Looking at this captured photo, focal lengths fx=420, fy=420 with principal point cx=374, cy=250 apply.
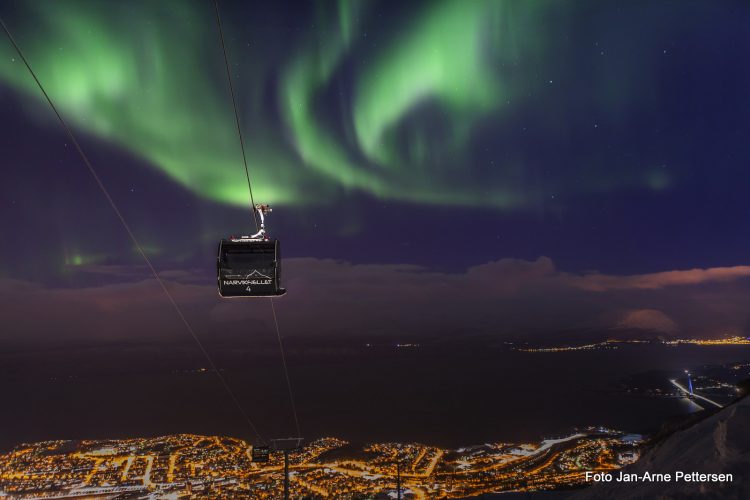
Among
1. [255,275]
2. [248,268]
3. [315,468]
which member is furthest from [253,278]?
[315,468]

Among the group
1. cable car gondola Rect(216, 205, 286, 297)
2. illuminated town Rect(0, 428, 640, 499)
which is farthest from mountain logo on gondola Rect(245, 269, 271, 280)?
illuminated town Rect(0, 428, 640, 499)

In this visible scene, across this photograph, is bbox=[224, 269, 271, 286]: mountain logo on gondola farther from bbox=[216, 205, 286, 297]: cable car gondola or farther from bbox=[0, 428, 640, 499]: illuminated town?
bbox=[0, 428, 640, 499]: illuminated town

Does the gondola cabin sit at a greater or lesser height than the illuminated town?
greater

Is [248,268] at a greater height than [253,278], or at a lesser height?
greater

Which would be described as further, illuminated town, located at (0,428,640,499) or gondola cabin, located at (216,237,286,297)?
illuminated town, located at (0,428,640,499)

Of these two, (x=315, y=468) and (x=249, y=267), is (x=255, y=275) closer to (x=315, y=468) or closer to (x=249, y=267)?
(x=249, y=267)

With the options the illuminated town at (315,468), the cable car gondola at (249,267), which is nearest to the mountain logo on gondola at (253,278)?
the cable car gondola at (249,267)
